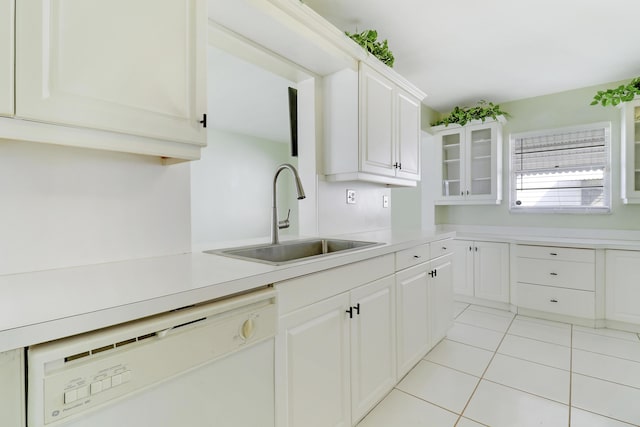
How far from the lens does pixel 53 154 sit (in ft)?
3.59

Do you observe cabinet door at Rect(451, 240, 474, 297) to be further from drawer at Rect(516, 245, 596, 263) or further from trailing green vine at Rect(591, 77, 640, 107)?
trailing green vine at Rect(591, 77, 640, 107)

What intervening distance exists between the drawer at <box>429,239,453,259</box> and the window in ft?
5.91

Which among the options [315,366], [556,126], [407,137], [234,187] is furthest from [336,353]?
[234,187]

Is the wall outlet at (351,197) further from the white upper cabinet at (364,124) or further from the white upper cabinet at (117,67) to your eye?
the white upper cabinet at (117,67)

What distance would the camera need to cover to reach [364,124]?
7.11ft

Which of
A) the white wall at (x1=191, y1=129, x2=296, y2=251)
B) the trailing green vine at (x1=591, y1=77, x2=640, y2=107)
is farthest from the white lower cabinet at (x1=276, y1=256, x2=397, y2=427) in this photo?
the white wall at (x1=191, y1=129, x2=296, y2=251)

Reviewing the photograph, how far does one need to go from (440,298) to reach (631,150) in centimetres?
239

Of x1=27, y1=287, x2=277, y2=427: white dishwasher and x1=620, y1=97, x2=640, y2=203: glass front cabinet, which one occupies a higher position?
x1=620, y1=97, x2=640, y2=203: glass front cabinet

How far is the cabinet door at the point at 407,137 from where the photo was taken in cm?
255

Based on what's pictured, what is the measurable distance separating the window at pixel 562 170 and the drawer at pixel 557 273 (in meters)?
0.80

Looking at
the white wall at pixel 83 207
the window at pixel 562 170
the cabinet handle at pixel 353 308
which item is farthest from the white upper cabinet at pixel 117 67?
the window at pixel 562 170

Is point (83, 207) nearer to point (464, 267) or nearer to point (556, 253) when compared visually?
point (464, 267)

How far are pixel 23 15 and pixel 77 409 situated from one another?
98 centimetres

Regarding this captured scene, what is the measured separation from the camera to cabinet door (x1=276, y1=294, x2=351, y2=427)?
115cm
